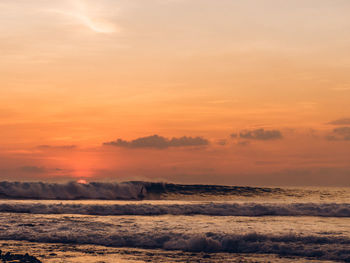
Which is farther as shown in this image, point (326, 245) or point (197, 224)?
point (197, 224)

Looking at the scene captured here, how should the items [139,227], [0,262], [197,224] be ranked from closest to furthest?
1. [0,262]
2. [139,227]
3. [197,224]

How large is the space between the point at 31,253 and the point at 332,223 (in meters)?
17.1

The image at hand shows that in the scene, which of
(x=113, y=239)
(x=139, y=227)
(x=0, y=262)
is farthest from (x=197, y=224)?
(x=0, y=262)

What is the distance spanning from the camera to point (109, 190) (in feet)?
164

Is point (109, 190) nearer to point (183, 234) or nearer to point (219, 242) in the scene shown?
point (183, 234)

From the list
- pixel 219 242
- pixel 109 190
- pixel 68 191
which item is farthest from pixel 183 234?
pixel 68 191

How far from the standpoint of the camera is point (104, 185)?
5041cm

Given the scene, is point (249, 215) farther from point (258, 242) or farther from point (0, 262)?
point (0, 262)

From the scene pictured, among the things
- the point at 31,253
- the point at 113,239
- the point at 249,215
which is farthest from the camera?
the point at 249,215

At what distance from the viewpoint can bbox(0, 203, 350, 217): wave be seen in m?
31.0

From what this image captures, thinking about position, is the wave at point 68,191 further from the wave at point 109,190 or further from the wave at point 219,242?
the wave at point 219,242

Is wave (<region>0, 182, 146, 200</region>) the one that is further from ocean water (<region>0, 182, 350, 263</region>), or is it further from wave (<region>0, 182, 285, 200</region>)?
ocean water (<region>0, 182, 350, 263</region>)

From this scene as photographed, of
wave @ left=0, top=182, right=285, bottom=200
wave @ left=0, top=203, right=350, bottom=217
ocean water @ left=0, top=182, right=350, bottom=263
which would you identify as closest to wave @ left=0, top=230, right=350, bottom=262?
ocean water @ left=0, top=182, right=350, bottom=263

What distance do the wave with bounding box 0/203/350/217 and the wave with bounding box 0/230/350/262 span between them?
10.5m
